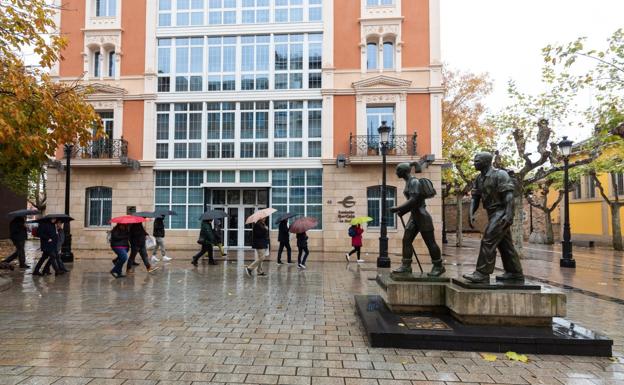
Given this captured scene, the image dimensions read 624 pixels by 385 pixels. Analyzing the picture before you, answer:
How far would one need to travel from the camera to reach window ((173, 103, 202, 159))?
804 inches

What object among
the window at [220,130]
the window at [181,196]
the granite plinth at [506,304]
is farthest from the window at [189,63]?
the granite plinth at [506,304]

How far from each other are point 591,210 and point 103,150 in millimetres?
35357

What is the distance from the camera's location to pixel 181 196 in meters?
20.2

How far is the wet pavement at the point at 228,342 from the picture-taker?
4.09 metres

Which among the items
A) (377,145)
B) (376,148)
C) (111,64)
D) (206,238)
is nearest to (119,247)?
A: (206,238)

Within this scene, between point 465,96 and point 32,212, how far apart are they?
84.5 ft

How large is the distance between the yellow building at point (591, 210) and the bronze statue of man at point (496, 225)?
2833 centimetres

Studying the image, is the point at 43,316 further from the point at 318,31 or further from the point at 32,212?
the point at 318,31

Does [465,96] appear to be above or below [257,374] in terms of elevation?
above

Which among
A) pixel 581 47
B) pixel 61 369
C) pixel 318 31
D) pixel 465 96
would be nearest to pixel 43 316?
pixel 61 369

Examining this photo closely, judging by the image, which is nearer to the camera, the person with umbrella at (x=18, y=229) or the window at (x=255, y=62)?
the person with umbrella at (x=18, y=229)

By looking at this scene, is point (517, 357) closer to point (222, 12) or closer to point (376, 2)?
point (376, 2)

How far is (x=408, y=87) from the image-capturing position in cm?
1934

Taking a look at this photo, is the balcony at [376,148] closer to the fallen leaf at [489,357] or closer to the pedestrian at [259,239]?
the pedestrian at [259,239]
